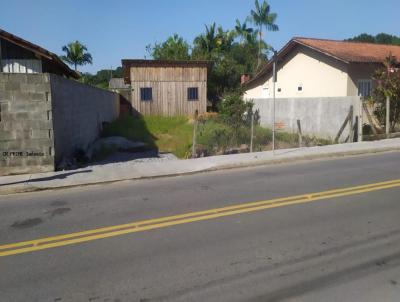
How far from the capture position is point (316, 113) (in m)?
18.3

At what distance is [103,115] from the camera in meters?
21.8

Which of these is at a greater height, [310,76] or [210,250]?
[310,76]

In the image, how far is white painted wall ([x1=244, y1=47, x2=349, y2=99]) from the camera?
884 inches

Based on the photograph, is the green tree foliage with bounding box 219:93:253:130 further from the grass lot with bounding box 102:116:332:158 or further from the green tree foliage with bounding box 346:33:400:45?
the green tree foliage with bounding box 346:33:400:45

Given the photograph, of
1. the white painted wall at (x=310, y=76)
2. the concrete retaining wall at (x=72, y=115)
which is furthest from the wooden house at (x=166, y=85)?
the concrete retaining wall at (x=72, y=115)

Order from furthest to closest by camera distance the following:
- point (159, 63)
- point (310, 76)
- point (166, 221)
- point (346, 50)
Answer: point (159, 63) < point (310, 76) < point (346, 50) < point (166, 221)

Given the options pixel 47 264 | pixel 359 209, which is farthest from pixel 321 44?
pixel 47 264

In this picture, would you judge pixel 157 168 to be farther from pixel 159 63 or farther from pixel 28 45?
pixel 159 63

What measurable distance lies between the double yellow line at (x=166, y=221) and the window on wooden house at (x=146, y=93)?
2296cm

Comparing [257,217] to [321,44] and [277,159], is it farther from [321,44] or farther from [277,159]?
[321,44]

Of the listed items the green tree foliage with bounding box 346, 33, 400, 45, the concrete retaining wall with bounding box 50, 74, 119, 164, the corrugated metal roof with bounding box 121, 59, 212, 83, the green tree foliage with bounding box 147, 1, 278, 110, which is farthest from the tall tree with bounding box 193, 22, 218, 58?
the green tree foliage with bounding box 346, 33, 400, 45

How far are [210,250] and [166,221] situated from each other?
1377 mm

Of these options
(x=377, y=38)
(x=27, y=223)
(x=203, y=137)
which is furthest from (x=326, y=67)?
(x=377, y=38)

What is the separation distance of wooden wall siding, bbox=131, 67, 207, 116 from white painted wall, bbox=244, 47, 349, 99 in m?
5.22
